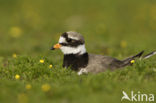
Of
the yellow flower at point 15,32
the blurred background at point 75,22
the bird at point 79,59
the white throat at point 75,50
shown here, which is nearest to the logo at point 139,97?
the bird at point 79,59

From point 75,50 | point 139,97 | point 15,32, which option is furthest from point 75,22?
point 139,97

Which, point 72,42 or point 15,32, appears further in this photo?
point 15,32

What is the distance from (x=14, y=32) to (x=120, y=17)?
27.6ft

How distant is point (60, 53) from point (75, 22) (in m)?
9.04

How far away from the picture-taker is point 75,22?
24453mm

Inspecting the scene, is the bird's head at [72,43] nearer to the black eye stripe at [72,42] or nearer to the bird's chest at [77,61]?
the black eye stripe at [72,42]

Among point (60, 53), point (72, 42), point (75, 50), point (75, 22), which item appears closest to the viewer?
point (72, 42)

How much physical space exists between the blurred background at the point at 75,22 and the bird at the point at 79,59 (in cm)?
617

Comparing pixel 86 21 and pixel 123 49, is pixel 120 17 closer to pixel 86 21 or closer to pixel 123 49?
pixel 86 21

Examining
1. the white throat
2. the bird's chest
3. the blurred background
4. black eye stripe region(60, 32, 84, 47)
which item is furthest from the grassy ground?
black eye stripe region(60, 32, 84, 47)

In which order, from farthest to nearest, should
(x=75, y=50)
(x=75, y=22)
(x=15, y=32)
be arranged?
(x=75, y=22)
(x=15, y=32)
(x=75, y=50)

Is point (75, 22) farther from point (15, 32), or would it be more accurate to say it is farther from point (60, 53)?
point (60, 53)

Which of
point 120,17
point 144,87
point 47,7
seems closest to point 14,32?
point 47,7

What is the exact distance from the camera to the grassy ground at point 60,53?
7.64 metres
